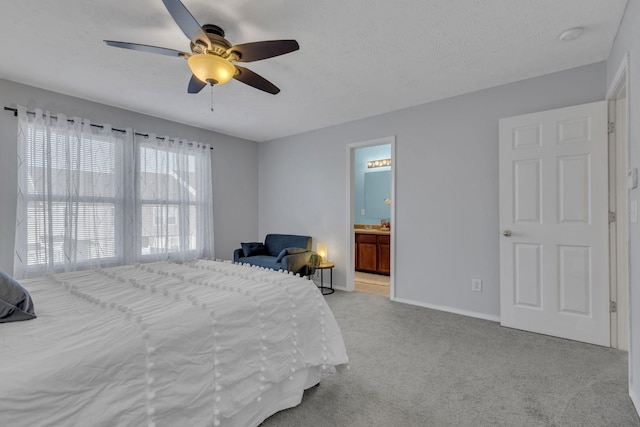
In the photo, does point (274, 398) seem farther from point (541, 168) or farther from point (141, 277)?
point (541, 168)

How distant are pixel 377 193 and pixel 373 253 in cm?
144

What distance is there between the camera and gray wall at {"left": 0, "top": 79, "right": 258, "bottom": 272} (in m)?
3.07

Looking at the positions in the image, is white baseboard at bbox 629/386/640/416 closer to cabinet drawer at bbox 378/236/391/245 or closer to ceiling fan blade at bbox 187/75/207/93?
ceiling fan blade at bbox 187/75/207/93

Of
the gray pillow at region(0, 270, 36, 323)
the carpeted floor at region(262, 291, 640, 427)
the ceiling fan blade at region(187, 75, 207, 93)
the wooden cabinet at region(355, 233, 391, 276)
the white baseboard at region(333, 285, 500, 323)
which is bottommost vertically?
the carpeted floor at region(262, 291, 640, 427)

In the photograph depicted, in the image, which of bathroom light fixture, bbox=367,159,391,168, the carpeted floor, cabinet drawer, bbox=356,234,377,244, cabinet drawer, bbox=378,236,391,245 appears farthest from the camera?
bathroom light fixture, bbox=367,159,391,168

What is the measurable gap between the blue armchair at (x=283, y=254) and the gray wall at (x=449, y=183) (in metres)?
0.44

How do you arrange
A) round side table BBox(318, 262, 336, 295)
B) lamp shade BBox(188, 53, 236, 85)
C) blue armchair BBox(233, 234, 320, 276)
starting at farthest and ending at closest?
round side table BBox(318, 262, 336, 295) → blue armchair BBox(233, 234, 320, 276) → lamp shade BBox(188, 53, 236, 85)

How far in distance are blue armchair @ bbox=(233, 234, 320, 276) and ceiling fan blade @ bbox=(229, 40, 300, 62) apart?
260cm

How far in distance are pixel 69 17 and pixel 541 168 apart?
13.0 ft

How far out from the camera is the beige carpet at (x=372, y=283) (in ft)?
14.6

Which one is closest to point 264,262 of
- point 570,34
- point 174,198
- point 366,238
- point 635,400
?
point 174,198

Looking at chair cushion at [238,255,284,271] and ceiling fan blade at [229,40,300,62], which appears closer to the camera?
Result: ceiling fan blade at [229,40,300,62]

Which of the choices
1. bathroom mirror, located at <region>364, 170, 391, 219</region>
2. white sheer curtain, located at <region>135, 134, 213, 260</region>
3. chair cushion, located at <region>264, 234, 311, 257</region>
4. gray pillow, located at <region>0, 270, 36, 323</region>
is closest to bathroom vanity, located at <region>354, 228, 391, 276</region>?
bathroom mirror, located at <region>364, 170, 391, 219</region>

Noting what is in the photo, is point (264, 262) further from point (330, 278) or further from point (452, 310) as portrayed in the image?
point (452, 310)
